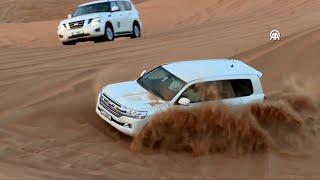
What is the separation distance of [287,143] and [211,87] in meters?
1.62

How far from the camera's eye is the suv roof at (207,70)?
10.8 metres

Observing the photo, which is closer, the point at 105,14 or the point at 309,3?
the point at 105,14

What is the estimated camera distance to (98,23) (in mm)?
20469

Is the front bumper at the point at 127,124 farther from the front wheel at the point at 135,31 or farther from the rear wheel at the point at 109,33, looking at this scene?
the front wheel at the point at 135,31

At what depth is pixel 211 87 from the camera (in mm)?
10617

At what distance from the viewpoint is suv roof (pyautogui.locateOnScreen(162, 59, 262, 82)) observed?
424 inches

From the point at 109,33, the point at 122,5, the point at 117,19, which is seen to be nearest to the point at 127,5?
the point at 122,5

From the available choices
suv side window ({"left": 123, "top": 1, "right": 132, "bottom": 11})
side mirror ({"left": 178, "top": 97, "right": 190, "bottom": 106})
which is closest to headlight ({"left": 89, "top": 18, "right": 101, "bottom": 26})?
suv side window ({"left": 123, "top": 1, "right": 132, "bottom": 11})

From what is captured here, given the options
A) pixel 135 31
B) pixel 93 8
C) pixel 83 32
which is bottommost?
pixel 135 31

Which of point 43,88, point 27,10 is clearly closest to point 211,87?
point 43,88

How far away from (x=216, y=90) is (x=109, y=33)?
437 inches

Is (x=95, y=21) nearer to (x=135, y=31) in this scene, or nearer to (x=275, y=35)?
(x=135, y=31)

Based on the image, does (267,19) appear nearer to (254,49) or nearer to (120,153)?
(254,49)

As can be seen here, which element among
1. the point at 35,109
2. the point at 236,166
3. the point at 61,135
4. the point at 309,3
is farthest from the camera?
the point at 309,3
